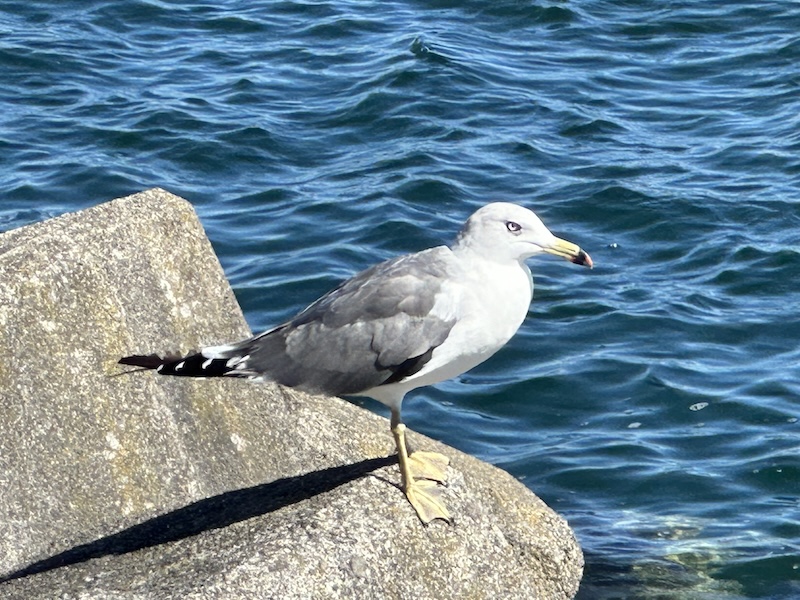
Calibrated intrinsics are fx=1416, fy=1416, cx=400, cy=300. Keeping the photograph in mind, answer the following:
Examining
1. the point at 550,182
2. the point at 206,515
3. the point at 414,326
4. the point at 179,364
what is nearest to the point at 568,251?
the point at 414,326

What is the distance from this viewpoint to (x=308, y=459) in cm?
548

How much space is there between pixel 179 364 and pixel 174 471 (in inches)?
24.1

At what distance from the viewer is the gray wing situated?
4973mm

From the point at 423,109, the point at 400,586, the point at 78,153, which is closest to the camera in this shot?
the point at 400,586

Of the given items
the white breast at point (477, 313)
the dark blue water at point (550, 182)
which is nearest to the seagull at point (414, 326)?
the white breast at point (477, 313)

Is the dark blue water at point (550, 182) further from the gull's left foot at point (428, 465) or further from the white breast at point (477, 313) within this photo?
the white breast at point (477, 313)

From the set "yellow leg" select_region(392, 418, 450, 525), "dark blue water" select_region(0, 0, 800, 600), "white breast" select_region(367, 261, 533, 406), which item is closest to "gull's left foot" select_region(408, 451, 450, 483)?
"yellow leg" select_region(392, 418, 450, 525)

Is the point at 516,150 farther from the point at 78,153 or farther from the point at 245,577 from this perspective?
the point at 245,577

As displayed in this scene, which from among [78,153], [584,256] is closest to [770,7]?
[78,153]

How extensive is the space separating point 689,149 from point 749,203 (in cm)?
113

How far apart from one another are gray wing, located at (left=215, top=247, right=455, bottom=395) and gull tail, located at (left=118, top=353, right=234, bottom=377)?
0.17m

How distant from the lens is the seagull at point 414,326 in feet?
16.3

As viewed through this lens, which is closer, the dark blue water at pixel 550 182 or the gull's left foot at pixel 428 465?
the gull's left foot at pixel 428 465

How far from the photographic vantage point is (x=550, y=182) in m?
11.1
